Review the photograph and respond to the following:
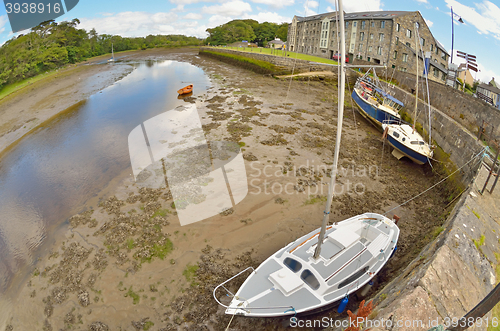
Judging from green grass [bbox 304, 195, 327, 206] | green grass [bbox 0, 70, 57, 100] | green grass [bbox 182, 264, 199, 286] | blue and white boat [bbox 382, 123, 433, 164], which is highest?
green grass [bbox 0, 70, 57, 100]

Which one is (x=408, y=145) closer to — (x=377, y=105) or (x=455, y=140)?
(x=455, y=140)

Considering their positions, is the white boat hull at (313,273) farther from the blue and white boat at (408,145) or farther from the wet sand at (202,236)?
the blue and white boat at (408,145)

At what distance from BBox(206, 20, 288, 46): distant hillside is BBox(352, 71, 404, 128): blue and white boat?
6651cm

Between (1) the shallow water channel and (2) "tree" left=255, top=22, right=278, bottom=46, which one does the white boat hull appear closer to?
(1) the shallow water channel

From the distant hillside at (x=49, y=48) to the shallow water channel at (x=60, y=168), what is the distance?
18.5 m

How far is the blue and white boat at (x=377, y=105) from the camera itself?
66.5 feet

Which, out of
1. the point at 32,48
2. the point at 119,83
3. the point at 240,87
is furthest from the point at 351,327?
the point at 32,48

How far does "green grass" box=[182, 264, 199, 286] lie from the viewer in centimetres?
856

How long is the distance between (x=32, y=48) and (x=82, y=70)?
8342 mm

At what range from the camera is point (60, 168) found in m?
15.6

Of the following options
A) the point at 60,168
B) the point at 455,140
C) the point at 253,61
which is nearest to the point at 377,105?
the point at 455,140

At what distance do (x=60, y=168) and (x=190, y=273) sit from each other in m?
12.1

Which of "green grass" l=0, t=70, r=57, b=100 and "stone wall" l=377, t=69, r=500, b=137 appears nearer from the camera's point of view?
"stone wall" l=377, t=69, r=500, b=137

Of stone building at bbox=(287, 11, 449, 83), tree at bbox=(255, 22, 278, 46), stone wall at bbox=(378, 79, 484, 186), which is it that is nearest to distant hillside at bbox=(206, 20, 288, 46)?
tree at bbox=(255, 22, 278, 46)
